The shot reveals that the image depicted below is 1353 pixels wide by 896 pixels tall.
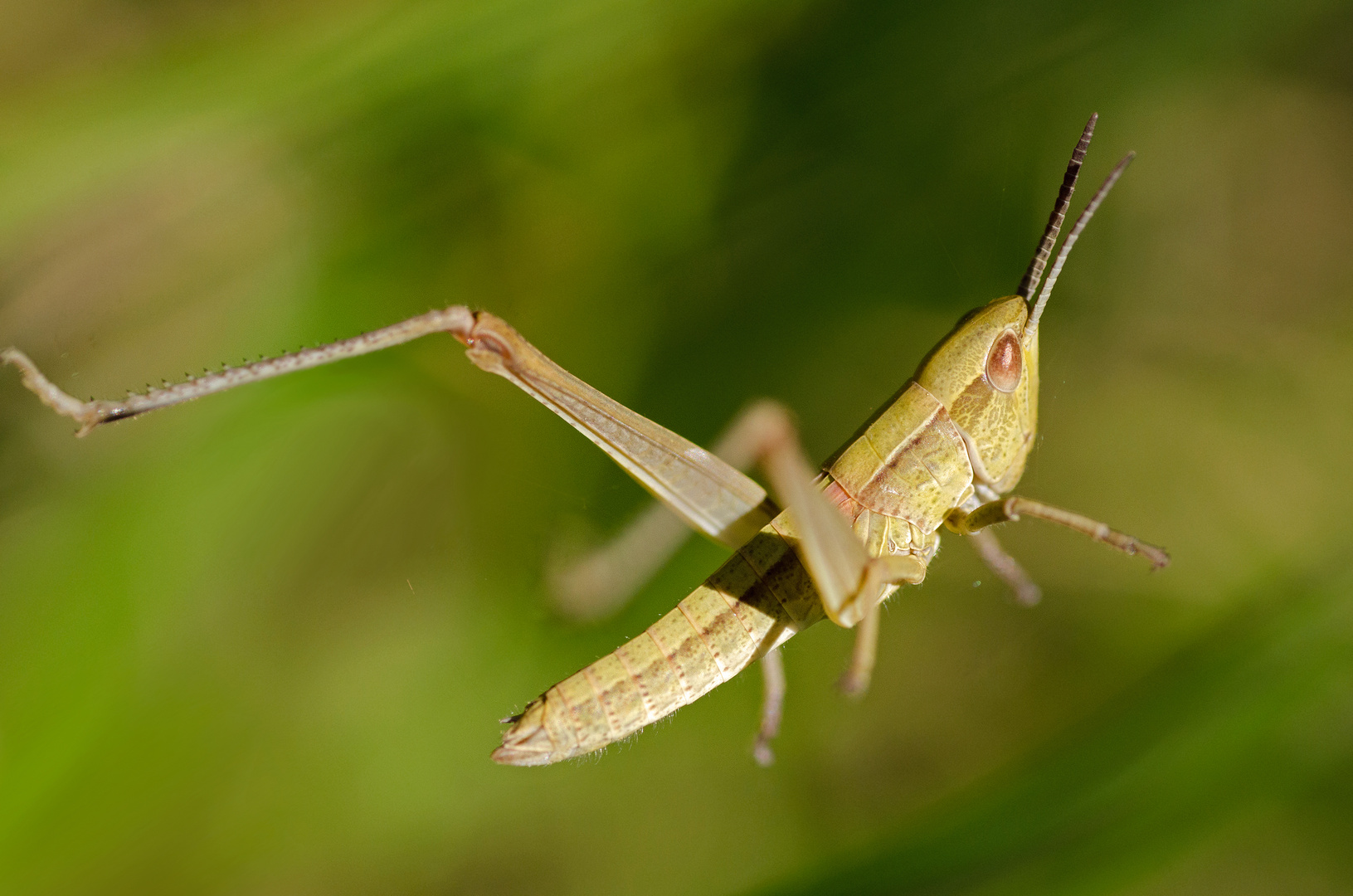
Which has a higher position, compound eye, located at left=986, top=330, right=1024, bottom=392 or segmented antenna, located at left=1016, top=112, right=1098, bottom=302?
segmented antenna, located at left=1016, top=112, right=1098, bottom=302

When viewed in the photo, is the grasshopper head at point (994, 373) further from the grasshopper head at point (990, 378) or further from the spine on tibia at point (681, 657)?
the spine on tibia at point (681, 657)

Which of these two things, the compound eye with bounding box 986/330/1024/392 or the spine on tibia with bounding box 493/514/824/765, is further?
the compound eye with bounding box 986/330/1024/392

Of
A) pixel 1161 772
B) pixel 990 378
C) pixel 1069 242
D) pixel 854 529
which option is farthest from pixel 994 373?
pixel 1161 772

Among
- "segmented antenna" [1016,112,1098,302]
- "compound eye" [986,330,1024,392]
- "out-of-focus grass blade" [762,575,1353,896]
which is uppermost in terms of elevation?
"segmented antenna" [1016,112,1098,302]

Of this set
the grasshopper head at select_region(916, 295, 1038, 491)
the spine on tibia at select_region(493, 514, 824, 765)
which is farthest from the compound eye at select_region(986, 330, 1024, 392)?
the spine on tibia at select_region(493, 514, 824, 765)

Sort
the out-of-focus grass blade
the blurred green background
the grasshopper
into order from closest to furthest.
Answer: the out-of-focus grass blade → the grasshopper → the blurred green background

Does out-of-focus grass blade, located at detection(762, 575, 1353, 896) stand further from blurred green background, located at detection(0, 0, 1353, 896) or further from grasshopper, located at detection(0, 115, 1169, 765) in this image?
grasshopper, located at detection(0, 115, 1169, 765)

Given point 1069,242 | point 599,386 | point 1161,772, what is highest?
point 599,386

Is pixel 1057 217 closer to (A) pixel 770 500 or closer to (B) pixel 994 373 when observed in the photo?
(B) pixel 994 373
